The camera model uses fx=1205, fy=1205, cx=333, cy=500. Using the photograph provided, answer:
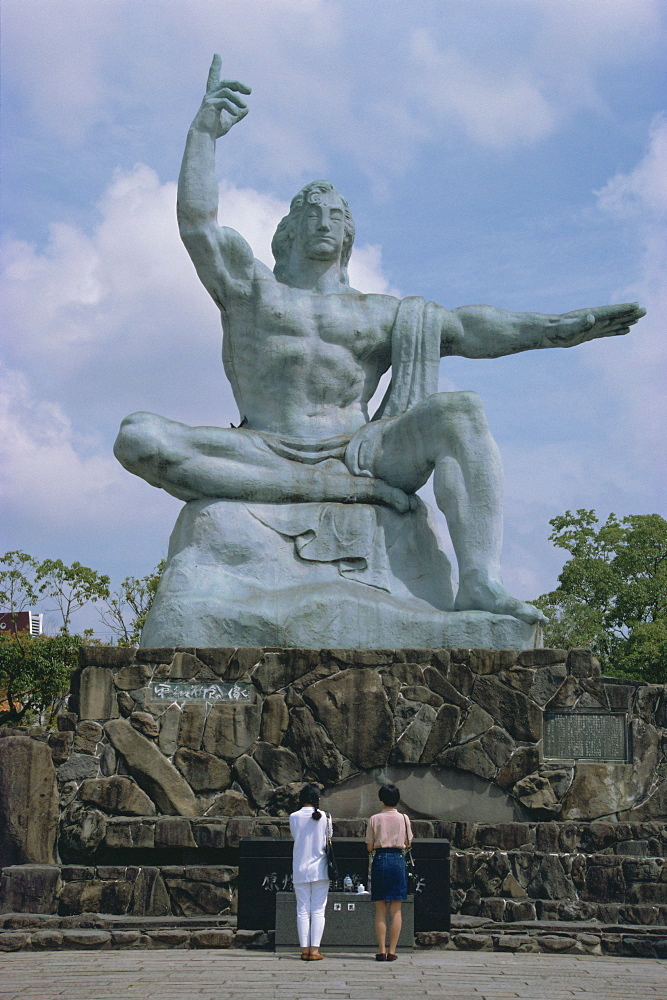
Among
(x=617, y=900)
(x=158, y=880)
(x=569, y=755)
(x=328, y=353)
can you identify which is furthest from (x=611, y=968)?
(x=328, y=353)

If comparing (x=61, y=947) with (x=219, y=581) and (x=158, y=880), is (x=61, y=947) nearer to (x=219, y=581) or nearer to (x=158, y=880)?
(x=158, y=880)

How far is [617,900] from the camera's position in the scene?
711 cm

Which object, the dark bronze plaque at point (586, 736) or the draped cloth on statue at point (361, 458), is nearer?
the dark bronze plaque at point (586, 736)

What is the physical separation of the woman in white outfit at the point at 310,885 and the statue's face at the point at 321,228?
198 inches

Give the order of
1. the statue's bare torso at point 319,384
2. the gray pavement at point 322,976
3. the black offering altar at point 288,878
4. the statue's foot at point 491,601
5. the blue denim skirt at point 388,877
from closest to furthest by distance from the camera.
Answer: the gray pavement at point 322,976 → the blue denim skirt at point 388,877 → the black offering altar at point 288,878 → the statue's foot at point 491,601 → the statue's bare torso at point 319,384

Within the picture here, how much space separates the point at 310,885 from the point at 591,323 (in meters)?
5.20

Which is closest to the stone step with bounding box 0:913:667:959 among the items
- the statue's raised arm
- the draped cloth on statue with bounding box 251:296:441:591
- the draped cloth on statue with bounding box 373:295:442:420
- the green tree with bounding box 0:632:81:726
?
the draped cloth on statue with bounding box 251:296:441:591

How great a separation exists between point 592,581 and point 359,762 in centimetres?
1689

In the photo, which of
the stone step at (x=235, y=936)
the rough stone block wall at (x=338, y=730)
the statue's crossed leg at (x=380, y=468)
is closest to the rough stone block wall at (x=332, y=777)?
the rough stone block wall at (x=338, y=730)

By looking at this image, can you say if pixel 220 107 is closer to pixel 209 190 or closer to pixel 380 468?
pixel 209 190

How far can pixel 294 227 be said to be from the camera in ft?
32.2

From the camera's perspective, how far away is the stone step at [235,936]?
6.48 m

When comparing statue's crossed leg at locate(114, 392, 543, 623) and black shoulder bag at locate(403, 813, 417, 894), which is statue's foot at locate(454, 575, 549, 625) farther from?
black shoulder bag at locate(403, 813, 417, 894)

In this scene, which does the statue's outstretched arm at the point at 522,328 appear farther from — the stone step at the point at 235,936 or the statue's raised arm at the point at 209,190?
the stone step at the point at 235,936
